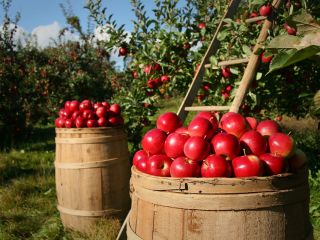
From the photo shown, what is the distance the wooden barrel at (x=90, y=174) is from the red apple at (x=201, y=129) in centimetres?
154

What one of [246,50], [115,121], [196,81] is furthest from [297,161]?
[115,121]

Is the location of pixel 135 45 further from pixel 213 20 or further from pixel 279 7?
pixel 279 7

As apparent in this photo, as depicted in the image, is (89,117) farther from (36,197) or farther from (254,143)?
(254,143)

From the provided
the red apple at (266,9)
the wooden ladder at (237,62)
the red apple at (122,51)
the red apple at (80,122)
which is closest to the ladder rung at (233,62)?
the wooden ladder at (237,62)

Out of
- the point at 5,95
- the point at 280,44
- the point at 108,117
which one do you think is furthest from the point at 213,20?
the point at 5,95

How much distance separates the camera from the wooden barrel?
308 cm

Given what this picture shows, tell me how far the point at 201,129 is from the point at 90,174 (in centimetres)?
164

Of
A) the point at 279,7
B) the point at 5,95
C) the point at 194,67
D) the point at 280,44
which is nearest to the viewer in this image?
the point at 280,44

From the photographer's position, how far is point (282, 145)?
5.08 ft

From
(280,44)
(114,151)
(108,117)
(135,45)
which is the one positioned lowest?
(114,151)

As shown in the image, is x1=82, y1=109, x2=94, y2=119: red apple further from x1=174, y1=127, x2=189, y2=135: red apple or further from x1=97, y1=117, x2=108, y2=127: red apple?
x1=174, y1=127, x2=189, y2=135: red apple

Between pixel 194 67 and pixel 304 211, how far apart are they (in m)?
2.28

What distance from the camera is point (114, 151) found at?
316cm

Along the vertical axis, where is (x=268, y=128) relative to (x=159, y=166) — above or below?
above
